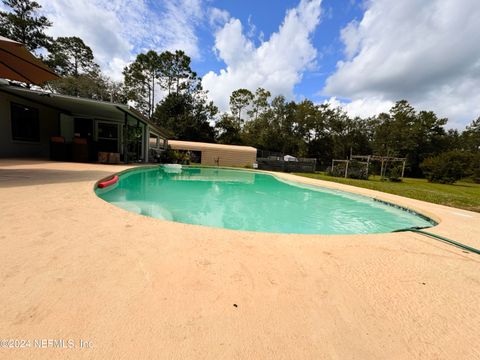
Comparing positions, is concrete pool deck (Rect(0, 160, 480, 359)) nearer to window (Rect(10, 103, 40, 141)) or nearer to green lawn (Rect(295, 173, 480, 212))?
green lawn (Rect(295, 173, 480, 212))

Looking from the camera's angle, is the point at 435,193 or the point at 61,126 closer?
the point at 435,193

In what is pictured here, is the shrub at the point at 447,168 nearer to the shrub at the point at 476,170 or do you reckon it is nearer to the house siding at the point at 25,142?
the shrub at the point at 476,170

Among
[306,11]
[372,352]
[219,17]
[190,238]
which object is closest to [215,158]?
[219,17]

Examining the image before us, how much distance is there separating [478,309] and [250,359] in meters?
1.80

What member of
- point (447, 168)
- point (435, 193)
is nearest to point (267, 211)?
point (435, 193)

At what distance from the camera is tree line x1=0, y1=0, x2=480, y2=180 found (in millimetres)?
26656

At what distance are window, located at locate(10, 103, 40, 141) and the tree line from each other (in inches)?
594

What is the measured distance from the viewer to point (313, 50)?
16.4 meters

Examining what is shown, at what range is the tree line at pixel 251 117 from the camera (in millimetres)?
26656

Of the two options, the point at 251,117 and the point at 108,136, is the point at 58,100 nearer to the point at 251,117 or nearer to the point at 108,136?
the point at 108,136

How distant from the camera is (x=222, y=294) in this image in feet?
4.86

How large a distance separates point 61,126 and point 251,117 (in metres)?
25.9

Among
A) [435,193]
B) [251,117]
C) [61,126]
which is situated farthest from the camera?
[251,117]

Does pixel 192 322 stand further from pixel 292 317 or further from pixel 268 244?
pixel 268 244
